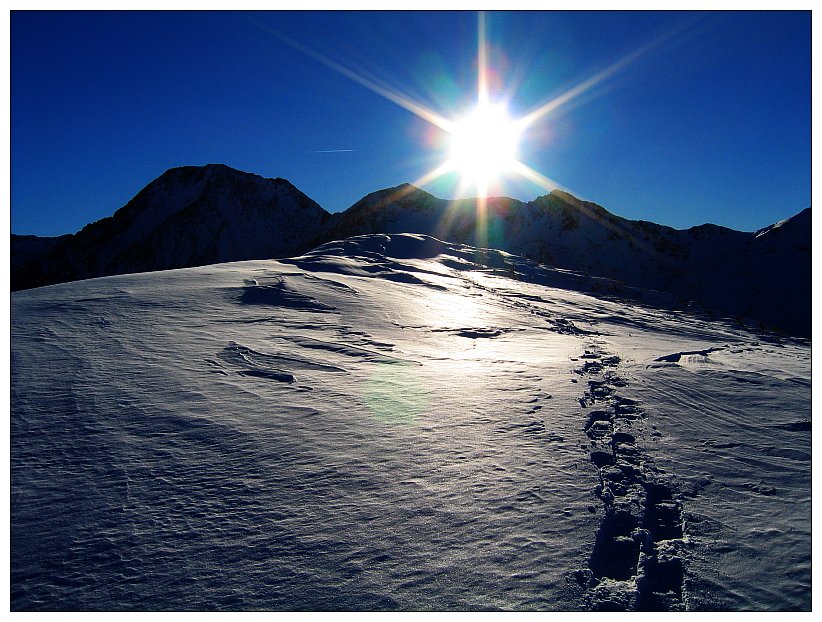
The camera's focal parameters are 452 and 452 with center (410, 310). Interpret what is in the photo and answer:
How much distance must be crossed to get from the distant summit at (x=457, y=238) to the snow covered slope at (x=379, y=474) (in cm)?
1847

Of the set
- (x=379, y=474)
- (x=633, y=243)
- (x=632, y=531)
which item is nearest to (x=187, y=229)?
(x=633, y=243)

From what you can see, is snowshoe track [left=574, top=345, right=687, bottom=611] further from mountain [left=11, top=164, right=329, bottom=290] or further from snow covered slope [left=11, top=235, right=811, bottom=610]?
mountain [left=11, top=164, right=329, bottom=290]

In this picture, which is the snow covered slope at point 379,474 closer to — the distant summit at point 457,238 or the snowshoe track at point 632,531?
the snowshoe track at point 632,531

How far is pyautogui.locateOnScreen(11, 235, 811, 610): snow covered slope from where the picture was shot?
2.69 meters

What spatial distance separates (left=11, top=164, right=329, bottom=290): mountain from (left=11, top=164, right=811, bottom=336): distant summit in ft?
1.14

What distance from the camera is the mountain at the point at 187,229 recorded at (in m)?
114

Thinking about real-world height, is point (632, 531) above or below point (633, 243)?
below

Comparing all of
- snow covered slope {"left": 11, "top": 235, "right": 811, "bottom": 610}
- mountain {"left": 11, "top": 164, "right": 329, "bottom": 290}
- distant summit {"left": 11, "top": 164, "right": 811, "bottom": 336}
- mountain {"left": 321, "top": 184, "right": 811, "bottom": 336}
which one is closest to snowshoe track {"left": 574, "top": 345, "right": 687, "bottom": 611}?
snow covered slope {"left": 11, "top": 235, "right": 811, "bottom": 610}

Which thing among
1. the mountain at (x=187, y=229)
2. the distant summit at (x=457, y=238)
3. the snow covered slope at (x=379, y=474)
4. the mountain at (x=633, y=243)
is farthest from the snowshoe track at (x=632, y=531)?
the mountain at (x=187, y=229)

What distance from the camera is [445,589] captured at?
263 centimetres

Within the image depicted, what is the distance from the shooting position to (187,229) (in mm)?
117562

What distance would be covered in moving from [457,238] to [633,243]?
30.2m

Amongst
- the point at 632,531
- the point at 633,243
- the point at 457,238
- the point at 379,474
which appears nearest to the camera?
the point at 632,531

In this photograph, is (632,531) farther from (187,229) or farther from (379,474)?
(187,229)
